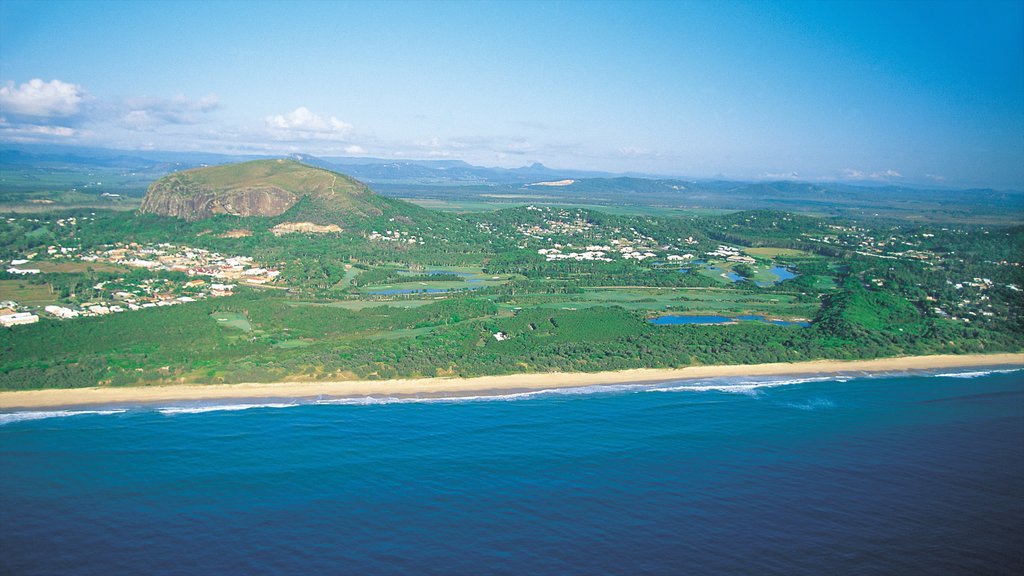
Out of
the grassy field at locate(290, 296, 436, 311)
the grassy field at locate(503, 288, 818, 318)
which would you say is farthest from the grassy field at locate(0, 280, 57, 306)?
the grassy field at locate(503, 288, 818, 318)

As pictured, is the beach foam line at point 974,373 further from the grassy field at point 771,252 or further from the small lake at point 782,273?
the grassy field at point 771,252

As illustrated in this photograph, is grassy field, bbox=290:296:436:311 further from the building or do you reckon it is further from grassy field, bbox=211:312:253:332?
the building

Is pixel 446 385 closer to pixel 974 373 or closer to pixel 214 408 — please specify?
pixel 214 408

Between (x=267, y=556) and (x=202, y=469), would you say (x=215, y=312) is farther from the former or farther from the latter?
(x=267, y=556)

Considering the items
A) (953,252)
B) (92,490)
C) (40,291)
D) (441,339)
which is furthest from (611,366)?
(953,252)

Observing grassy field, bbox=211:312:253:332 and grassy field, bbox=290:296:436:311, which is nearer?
grassy field, bbox=211:312:253:332

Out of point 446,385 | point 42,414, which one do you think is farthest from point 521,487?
point 42,414

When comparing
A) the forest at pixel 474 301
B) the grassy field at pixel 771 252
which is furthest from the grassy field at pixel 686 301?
the grassy field at pixel 771 252
